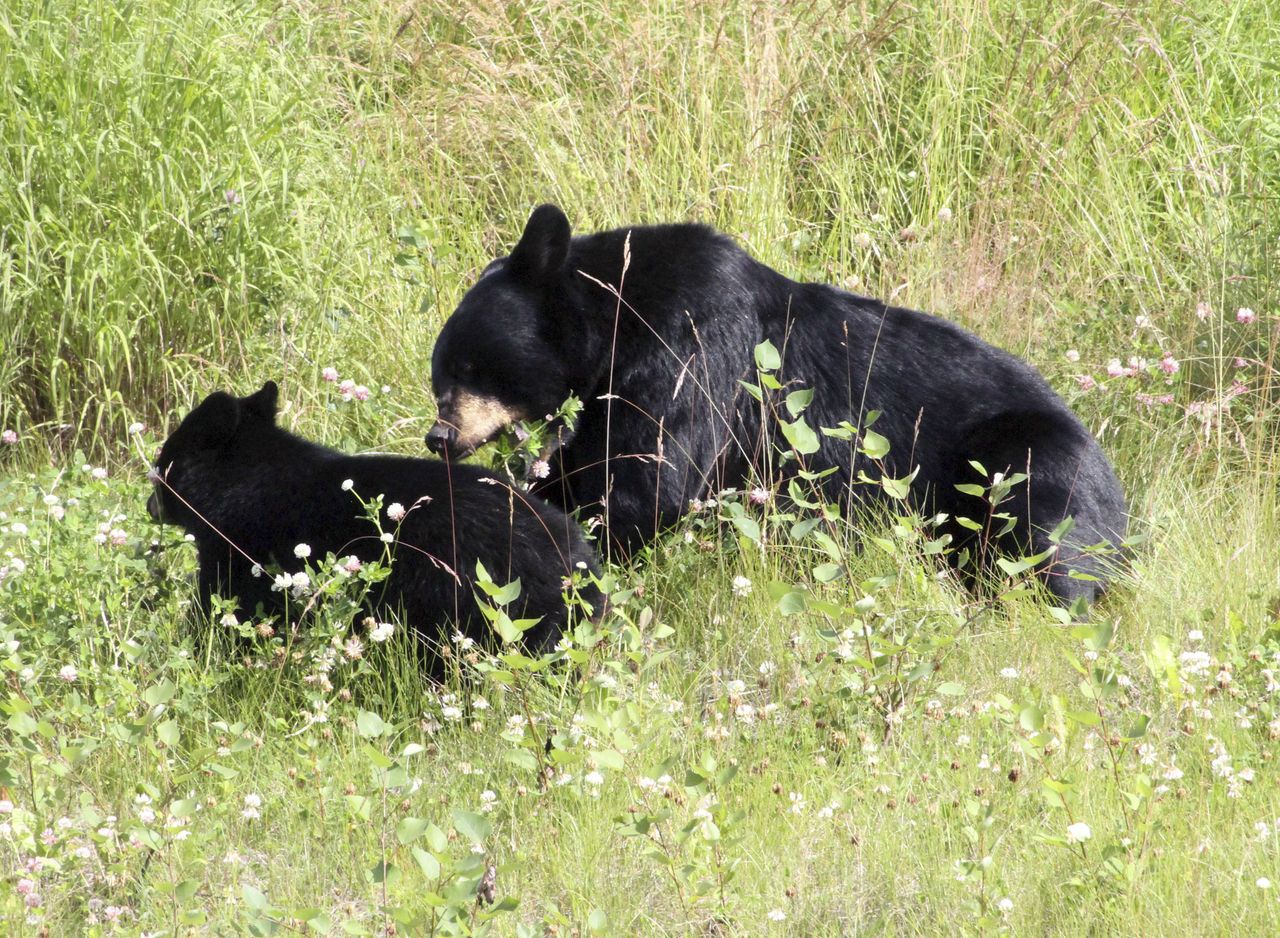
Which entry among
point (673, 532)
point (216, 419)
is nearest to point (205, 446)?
point (216, 419)

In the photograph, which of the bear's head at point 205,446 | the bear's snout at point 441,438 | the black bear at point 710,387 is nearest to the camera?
the bear's head at point 205,446

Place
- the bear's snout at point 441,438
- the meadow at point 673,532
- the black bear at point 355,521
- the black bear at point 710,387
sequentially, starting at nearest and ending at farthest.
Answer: the meadow at point 673,532
the black bear at point 355,521
the black bear at point 710,387
the bear's snout at point 441,438

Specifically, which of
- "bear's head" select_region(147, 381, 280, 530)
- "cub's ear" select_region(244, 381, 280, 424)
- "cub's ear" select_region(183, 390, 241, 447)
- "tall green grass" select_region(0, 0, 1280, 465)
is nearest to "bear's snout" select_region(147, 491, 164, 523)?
"bear's head" select_region(147, 381, 280, 530)

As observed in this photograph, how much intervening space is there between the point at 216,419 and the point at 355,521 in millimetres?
650

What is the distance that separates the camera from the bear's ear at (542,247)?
443 centimetres

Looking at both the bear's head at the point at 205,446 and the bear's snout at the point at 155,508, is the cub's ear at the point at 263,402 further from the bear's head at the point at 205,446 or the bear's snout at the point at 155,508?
the bear's snout at the point at 155,508

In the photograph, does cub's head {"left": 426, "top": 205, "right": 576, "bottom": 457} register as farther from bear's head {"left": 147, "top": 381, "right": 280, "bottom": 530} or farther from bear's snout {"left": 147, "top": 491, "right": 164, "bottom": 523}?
bear's snout {"left": 147, "top": 491, "right": 164, "bottom": 523}

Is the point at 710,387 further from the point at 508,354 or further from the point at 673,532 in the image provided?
the point at 508,354

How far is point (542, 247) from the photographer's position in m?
4.49

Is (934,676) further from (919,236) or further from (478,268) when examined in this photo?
(478,268)

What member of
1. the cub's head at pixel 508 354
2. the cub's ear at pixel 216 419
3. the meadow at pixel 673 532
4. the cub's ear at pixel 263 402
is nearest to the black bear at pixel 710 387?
the cub's head at pixel 508 354

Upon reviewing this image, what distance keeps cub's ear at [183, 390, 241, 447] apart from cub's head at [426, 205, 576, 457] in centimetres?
59

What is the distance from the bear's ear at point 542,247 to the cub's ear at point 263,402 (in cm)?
81

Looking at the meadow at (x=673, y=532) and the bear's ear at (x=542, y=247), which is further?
the bear's ear at (x=542, y=247)
